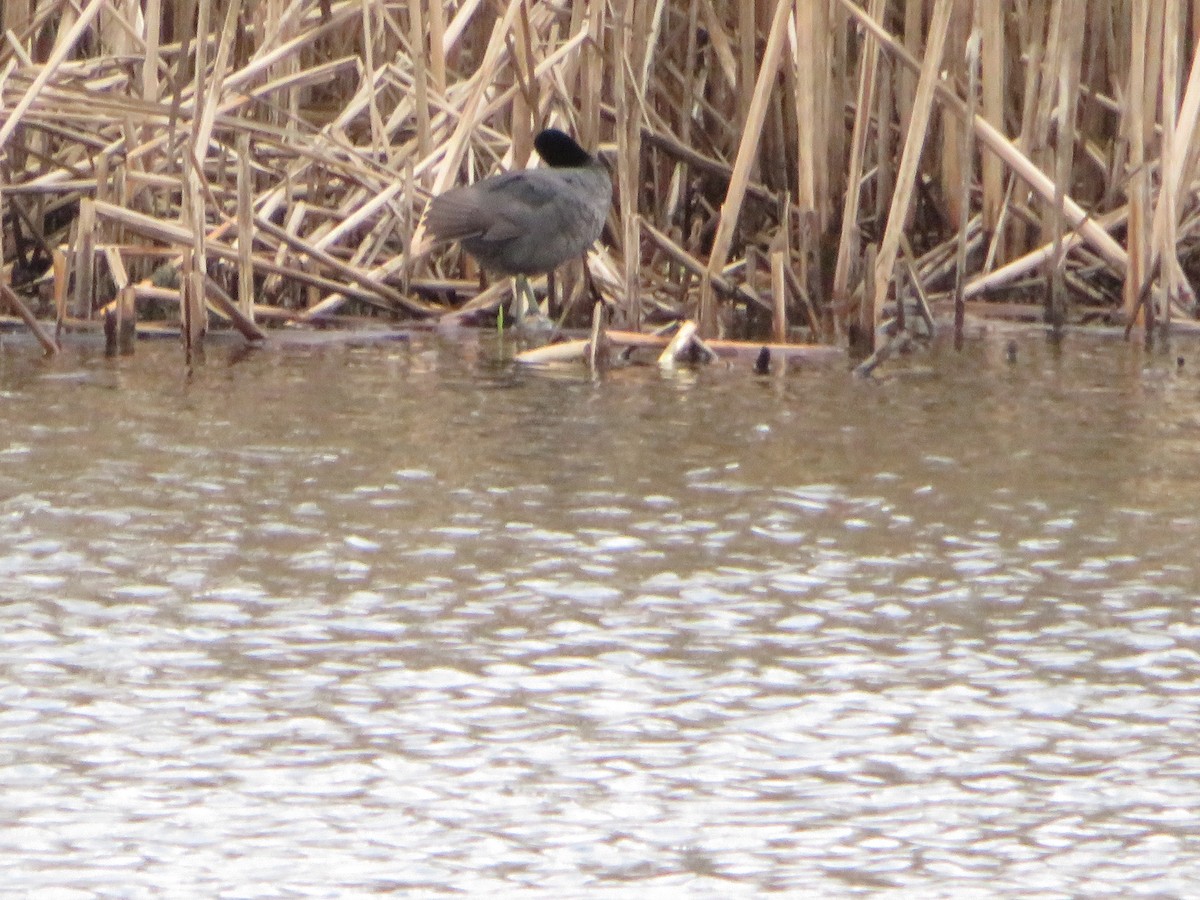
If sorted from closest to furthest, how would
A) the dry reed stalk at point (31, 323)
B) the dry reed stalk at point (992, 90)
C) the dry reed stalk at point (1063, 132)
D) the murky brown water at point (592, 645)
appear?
the murky brown water at point (592, 645)
the dry reed stalk at point (31, 323)
the dry reed stalk at point (1063, 132)
the dry reed stalk at point (992, 90)

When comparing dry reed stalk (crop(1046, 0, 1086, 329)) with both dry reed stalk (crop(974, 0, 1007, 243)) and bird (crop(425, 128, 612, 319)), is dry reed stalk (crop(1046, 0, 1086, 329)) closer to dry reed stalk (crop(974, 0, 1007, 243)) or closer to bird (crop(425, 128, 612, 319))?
dry reed stalk (crop(974, 0, 1007, 243))

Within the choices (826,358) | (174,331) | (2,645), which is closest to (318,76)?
(174,331)

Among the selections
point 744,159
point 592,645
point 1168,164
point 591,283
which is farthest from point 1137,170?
point 592,645

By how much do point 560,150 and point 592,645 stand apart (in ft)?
13.7

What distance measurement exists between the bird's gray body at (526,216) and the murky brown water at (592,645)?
1.16 meters

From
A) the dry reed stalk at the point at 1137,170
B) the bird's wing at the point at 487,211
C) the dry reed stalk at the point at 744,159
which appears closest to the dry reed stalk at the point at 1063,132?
the dry reed stalk at the point at 1137,170

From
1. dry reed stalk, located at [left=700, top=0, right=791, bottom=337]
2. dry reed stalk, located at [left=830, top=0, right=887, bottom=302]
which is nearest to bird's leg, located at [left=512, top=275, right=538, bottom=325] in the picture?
dry reed stalk, located at [left=700, top=0, right=791, bottom=337]

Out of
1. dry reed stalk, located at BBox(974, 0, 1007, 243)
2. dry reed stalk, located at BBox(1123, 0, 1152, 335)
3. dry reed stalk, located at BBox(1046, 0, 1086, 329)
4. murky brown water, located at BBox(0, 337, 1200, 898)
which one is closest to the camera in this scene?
murky brown water, located at BBox(0, 337, 1200, 898)

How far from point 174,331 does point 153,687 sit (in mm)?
3994

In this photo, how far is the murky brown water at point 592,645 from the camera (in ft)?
8.84

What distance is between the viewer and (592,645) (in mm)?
3617

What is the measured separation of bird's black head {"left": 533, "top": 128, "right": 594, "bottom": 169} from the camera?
754cm

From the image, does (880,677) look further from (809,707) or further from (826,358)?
(826,358)

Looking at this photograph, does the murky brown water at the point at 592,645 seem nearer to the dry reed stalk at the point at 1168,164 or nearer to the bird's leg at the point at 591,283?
the dry reed stalk at the point at 1168,164
